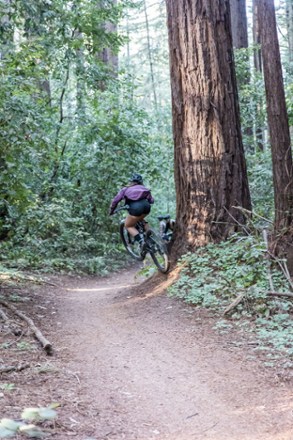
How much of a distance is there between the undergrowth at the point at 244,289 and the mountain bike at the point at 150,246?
49 centimetres

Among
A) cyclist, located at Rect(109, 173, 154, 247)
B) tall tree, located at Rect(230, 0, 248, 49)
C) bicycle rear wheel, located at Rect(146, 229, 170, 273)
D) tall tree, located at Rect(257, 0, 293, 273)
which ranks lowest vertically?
bicycle rear wheel, located at Rect(146, 229, 170, 273)

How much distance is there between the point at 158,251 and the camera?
850cm

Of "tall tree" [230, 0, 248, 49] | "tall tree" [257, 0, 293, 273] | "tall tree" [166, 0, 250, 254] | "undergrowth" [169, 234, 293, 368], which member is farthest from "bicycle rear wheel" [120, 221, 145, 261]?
"tall tree" [230, 0, 248, 49]

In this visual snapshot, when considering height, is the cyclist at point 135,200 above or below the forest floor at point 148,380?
above

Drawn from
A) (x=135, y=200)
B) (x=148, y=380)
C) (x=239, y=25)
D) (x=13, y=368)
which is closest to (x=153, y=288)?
(x=135, y=200)

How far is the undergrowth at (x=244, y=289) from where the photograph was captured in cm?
531

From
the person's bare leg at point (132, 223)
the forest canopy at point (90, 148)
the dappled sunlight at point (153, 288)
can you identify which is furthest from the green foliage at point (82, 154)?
the dappled sunlight at point (153, 288)

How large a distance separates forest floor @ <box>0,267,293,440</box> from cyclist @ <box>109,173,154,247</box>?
8.09 ft

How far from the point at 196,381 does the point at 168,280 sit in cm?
350

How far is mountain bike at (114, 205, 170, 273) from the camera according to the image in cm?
816

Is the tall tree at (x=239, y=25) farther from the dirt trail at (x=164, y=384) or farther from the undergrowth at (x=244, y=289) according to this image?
the dirt trail at (x=164, y=384)

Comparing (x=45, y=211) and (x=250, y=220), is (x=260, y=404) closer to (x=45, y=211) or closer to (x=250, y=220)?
(x=250, y=220)

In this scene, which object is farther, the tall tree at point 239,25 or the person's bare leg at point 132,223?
the tall tree at point 239,25

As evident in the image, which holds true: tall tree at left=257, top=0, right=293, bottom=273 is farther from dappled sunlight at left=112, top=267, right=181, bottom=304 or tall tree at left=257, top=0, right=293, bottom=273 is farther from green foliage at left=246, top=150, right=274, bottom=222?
green foliage at left=246, top=150, right=274, bottom=222
